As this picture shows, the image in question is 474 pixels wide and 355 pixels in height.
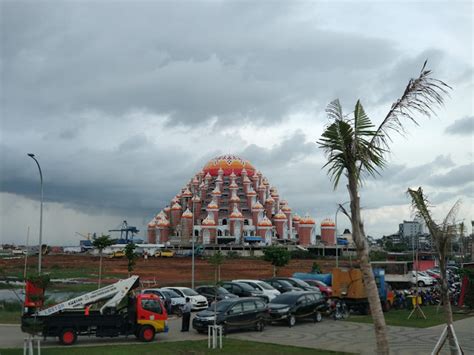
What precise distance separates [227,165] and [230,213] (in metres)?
15.5

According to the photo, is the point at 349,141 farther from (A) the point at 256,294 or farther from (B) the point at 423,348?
(A) the point at 256,294

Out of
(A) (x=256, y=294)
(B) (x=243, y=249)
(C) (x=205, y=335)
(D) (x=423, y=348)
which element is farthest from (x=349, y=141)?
(B) (x=243, y=249)

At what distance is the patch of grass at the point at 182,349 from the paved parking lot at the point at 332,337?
1297 mm

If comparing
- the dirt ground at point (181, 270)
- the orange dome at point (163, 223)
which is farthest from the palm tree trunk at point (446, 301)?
the orange dome at point (163, 223)

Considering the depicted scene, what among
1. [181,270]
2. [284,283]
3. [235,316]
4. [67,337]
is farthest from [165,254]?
[67,337]

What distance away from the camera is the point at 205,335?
Answer: 21719mm

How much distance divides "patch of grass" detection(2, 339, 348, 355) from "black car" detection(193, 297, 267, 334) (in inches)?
108

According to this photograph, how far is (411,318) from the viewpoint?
27828 mm

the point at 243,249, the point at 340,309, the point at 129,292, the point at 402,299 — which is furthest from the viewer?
the point at 243,249

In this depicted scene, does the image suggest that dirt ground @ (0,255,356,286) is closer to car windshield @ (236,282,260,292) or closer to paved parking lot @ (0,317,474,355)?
car windshield @ (236,282,260,292)

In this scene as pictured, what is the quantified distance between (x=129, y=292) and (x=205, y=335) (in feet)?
12.7

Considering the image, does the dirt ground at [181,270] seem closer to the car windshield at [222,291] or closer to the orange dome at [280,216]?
the car windshield at [222,291]

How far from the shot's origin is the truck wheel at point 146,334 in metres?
19.7

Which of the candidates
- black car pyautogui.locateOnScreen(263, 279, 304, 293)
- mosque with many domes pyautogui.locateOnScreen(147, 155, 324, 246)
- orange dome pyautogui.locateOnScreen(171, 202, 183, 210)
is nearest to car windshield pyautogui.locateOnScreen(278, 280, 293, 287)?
black car pyautogui.locateOnScreen(263, 279, 304, 293)
